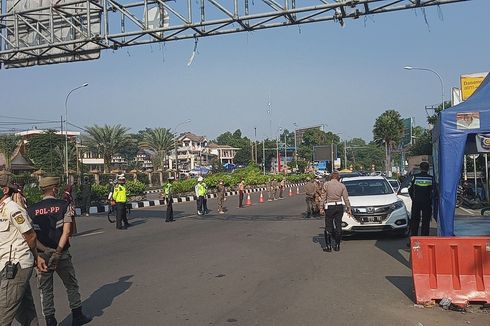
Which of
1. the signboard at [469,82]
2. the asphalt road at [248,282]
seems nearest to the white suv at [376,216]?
the asphalt road at [248,282]

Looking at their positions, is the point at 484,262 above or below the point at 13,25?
below

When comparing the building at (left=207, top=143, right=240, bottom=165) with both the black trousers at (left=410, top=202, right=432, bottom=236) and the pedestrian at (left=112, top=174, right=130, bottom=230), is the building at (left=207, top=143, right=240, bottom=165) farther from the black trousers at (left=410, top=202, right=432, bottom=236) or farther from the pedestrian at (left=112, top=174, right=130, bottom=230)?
the black trousers at (left=410, top=202, right=432, bottom=236)

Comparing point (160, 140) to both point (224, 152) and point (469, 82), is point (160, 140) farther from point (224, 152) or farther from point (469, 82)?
point (224, 152)

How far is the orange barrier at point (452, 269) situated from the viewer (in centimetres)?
679

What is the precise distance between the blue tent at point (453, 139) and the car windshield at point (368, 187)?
5.74 m

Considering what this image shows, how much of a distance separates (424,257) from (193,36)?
9.75 m

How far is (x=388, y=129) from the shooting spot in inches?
2960

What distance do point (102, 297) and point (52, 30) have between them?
1026 cm

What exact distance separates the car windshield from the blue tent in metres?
5.74

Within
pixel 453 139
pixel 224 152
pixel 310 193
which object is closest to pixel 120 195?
pixel 310 193

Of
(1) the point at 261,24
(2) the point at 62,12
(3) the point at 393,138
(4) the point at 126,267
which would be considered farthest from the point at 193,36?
(3) the point at 393,138

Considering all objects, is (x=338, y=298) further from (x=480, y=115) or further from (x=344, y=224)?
(x=344, y=224)

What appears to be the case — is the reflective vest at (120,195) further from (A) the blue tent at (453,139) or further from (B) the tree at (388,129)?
(B) the tree at (388,129)

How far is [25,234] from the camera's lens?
4.85 metres
